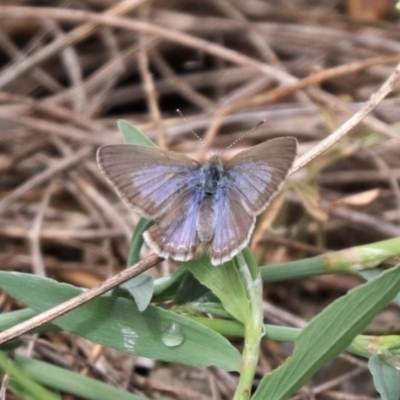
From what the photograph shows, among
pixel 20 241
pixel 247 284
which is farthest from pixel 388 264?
pixel 20 241

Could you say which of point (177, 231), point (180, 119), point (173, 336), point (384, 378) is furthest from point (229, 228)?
point (180, 119)

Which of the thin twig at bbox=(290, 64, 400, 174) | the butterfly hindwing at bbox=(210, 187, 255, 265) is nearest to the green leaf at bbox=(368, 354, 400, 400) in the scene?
the butterfly hindwing at bbox=(210, 187, 255, 265)

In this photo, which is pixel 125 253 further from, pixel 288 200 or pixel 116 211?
pixel 288 200

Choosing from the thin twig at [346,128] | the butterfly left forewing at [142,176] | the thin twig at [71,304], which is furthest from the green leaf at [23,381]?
the thin twig at [346,128]

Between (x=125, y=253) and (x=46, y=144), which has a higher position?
(x=46, y=144)

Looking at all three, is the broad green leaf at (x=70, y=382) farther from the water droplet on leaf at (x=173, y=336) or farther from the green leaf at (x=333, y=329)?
the green leaf at (x=333, y=329)

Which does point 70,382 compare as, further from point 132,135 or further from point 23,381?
point 132,135

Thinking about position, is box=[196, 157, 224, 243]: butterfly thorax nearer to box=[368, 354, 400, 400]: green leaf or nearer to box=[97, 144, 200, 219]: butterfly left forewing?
box=[97, 144, 200, 219]: butterfly left forewing

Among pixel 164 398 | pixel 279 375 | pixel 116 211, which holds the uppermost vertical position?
pixel 116 211
